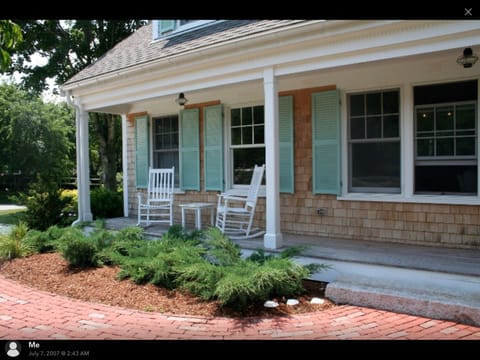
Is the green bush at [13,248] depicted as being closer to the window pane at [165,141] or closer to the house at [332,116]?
the house at [332,116]

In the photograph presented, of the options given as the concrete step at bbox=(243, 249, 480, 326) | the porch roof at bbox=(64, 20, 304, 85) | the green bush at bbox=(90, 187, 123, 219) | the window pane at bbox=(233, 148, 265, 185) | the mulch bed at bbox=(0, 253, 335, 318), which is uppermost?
the porch roof at bbox=(64, 20, 304, 85)

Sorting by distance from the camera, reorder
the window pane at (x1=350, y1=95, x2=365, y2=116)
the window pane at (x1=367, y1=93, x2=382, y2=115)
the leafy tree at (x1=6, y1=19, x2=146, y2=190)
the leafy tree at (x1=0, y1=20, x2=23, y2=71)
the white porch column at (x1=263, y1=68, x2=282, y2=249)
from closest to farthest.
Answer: the leafy tree at (x1=0, y1=20, x2=23, y2=71) → the white porch column at (x1=263, y1=68, x2=282, y2=249) → the window pane at (x1=367, y1=93, x2=382, y2=115) → the window pane at (x1=350, y1=95, x2=365, y2=116) → the leafy tree at (x1=6, y1=19, x2=146, y2=190)

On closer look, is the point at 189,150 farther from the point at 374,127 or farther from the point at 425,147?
the point at 425,147


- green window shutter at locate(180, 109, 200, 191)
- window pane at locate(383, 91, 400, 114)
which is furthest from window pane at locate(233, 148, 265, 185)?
window pane at locate(383, 91, 400, 114)

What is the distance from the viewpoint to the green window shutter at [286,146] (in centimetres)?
641

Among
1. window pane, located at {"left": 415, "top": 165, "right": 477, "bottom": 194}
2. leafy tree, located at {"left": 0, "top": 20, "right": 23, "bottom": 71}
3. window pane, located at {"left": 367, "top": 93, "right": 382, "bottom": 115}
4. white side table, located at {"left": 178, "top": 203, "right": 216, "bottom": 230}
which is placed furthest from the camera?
white side table, located at {"left": 178, "top": 203, "right": 216, "bottom": 230}

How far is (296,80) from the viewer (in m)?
6.20

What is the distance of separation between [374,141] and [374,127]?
0.19 metres

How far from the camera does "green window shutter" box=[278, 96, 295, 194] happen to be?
6410 mm

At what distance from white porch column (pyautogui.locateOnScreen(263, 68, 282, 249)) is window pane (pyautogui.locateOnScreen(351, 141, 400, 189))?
57.7 inches

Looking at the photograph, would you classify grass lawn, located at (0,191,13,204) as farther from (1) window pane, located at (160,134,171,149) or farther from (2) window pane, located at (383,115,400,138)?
(2) window pane, located at (383,115,400,138)
